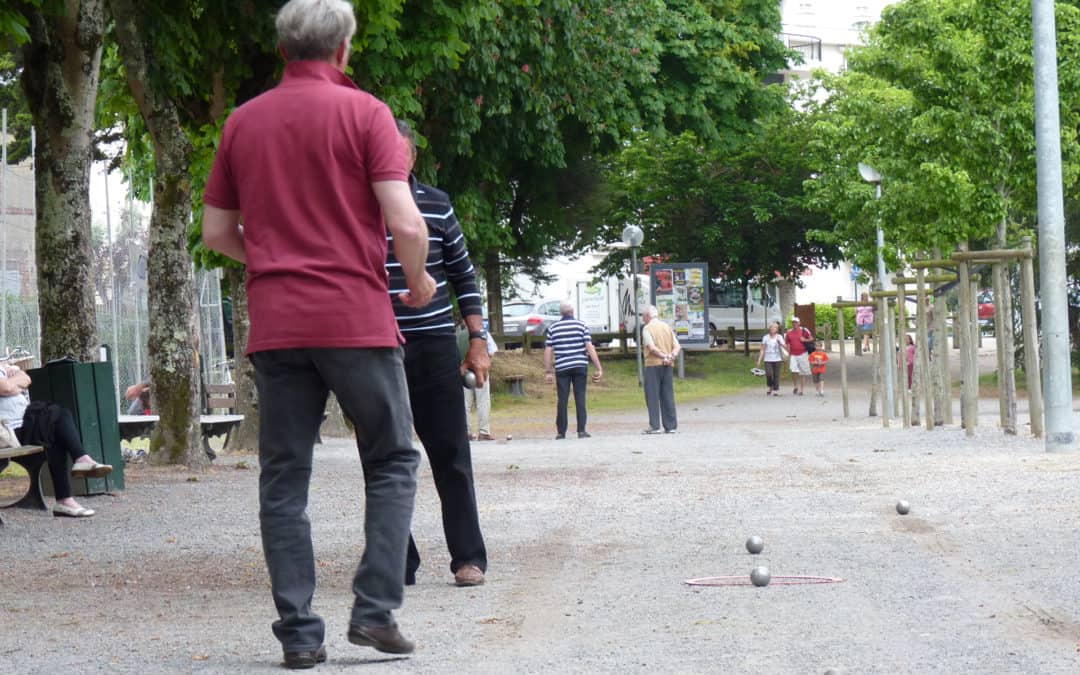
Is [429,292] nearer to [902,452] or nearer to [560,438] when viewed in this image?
[902,452]

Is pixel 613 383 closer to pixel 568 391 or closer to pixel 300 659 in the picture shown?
pixel 568 391

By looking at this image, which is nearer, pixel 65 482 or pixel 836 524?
pixel 836 524

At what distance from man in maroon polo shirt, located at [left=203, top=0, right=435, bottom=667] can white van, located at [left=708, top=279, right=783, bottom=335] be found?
51.0 meters

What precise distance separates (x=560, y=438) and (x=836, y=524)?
49.2ft

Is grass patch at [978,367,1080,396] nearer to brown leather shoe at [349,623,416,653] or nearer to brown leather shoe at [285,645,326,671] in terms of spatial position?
brown leather shoe at [349,623,416,653]

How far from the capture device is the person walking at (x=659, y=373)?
25.2 m

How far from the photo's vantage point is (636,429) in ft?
91.0

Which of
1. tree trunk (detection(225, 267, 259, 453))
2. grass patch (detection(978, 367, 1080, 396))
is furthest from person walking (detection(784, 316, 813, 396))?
tree trunk (detection(225, 267, 259, 453))

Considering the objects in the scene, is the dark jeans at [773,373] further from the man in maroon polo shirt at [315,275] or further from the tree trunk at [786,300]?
the man in maroon polo shirt at [315,275]

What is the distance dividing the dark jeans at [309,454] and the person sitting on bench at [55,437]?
23.8 feet

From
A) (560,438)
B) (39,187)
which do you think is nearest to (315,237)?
(39,187)

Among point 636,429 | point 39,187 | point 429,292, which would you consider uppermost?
point 39,187

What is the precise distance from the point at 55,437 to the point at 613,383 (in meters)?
31.8

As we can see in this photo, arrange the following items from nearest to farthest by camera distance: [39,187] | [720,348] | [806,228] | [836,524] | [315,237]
A: 1. [315,237]
2. [836,524]
3. [39,187]
4. [806,228]
5. [720,348]
